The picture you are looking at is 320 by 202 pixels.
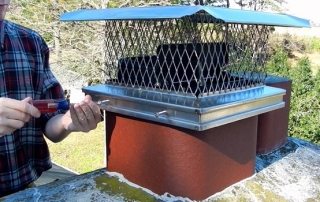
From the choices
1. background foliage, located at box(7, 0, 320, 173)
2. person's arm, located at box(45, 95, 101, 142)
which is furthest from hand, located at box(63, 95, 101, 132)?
background foliage, located at box(7, 0, 320, 173)

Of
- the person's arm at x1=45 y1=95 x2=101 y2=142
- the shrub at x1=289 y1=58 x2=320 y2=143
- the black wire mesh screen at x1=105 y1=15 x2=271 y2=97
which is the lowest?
the shrub at x1=289 y1=58 x2=320 y2=143

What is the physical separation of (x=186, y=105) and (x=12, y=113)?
0.56 m

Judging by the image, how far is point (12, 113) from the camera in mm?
1166

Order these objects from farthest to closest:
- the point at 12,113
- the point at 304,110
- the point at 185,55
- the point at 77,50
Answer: the point at 77,50 → the point at 304,110 → the point at 185,55 → the point at 12,113

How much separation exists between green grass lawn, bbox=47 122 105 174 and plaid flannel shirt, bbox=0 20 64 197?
531 centimetres

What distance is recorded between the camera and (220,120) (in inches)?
50.6

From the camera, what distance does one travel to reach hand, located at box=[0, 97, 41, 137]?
45.6 inches

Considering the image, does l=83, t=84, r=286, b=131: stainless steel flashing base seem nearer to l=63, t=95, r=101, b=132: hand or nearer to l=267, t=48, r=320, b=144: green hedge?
l=63, t=95, r=101, b=132: hand

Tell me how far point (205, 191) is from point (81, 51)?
26.3ft

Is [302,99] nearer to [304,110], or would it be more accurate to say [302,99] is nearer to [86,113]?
[304,110]

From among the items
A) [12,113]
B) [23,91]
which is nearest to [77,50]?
[23,91]

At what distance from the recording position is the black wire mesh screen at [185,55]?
52.9 inches

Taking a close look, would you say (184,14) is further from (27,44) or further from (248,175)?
(27,44)

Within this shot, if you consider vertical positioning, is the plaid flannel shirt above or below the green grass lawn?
above
